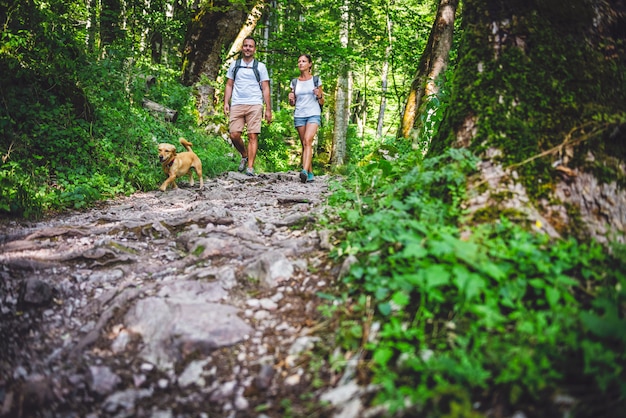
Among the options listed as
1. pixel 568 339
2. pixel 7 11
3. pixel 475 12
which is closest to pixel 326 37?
pixel 7 11

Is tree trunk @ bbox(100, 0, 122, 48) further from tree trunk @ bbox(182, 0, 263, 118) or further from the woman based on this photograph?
the woman

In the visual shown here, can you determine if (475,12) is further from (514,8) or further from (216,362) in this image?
(216,362)

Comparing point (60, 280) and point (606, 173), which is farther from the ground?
point (606, 173)

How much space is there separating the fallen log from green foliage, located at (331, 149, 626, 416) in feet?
30.5

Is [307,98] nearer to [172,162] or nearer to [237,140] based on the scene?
[237,140]

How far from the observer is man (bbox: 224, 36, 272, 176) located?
7999 mm

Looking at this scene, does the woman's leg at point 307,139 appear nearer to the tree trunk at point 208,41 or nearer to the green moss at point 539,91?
the green moss at point 539,91

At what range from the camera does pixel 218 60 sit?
13391mm

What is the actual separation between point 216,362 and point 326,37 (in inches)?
622

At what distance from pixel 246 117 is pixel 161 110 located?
131 inches

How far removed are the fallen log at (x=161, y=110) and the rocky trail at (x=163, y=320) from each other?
6878 mm

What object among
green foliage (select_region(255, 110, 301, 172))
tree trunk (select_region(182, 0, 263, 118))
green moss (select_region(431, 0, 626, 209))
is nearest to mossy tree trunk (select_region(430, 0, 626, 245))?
green moss (select_region(431, 0, 626, 209))

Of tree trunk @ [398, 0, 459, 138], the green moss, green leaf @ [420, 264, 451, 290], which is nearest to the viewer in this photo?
green leaf @ [420, 264, 451, 290]

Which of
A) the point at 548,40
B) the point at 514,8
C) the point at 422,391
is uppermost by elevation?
the point at 514,8
